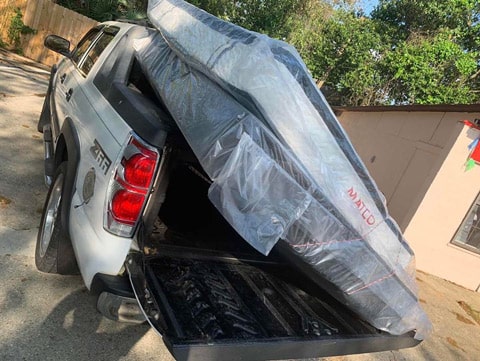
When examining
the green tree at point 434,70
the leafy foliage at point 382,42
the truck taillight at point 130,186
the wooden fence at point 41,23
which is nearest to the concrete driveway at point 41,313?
the truck taillight at point 130,186

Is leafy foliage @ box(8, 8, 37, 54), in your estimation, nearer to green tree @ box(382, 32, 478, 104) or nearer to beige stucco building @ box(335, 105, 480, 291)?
beige stucco building @ box(335, 105, 480, 291)

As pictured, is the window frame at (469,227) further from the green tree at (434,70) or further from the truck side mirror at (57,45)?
the green tree at (434,70)

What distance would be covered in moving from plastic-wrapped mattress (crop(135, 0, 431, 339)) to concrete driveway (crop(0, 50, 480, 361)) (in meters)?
1.39

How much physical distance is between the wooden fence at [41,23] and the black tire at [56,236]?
12335 mm

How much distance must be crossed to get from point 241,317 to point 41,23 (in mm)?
15044

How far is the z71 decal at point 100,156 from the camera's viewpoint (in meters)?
2.25

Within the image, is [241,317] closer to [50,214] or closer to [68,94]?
[50,214]

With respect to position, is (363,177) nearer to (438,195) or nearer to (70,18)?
(438,195)

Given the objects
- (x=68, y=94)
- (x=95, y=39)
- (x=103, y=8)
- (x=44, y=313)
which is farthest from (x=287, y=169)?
(x=103, y=8)

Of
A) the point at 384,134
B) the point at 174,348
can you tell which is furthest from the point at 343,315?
the point at 384,134

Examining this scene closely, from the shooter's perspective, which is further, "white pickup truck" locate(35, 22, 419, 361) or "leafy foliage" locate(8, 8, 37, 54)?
"leafy foliage" locate(8, 8, 37, 54)

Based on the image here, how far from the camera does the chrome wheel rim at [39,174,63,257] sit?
2.95m

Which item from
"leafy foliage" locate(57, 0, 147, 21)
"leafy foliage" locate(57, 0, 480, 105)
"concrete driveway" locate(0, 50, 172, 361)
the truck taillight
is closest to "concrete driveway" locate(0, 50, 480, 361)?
"concrete driveway" locate(0, 50, 172, 361)

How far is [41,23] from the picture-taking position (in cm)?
1394
